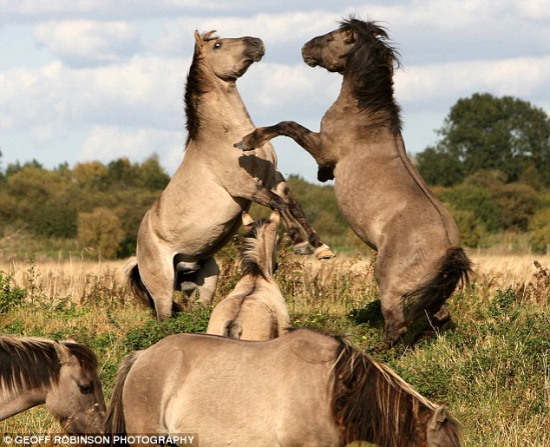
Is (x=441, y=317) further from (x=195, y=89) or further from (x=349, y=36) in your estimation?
(x=195, y=89)

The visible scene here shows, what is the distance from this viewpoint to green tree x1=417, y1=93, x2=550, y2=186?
216 ft

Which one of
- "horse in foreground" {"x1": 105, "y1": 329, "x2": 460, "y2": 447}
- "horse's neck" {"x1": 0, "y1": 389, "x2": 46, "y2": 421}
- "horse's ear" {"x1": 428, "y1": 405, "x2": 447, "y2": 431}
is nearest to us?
"horse's ear" {"x1": 428, "y1": 405, "x2": 447, "y2": 431}

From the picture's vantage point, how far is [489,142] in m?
69.8

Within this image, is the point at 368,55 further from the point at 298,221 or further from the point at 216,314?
the point at 216,314

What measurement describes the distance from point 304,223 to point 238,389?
4218mm

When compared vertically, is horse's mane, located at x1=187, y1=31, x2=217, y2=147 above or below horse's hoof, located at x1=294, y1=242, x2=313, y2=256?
above

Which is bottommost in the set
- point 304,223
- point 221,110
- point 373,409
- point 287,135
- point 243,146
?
point 373,409

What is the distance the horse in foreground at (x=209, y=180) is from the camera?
923 centimetres

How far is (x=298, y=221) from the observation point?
8953 millimetres

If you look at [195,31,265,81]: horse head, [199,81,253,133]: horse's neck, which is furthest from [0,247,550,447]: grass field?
[195,31,265,81]: horse head

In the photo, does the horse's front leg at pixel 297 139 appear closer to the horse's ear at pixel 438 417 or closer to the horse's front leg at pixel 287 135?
the horse's front leg at pixel 287 135

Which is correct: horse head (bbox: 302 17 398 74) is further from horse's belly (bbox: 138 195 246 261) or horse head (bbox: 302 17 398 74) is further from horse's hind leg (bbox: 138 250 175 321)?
horse's hind leg (bbox: 138 250 175 321)

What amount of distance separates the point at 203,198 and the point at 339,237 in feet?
86.4

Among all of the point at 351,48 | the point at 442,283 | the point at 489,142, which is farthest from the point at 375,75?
the point at 489,142
